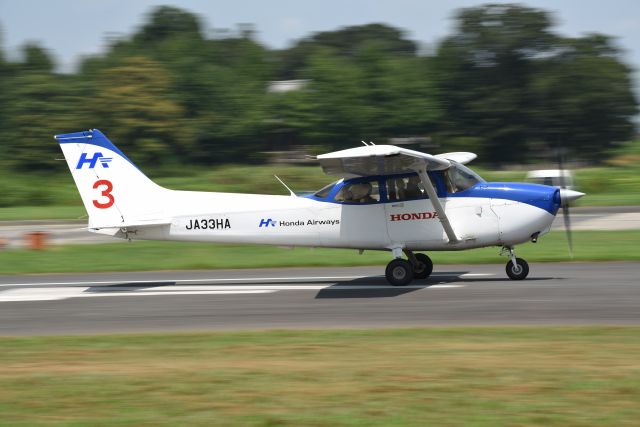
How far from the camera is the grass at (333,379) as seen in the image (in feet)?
23.2

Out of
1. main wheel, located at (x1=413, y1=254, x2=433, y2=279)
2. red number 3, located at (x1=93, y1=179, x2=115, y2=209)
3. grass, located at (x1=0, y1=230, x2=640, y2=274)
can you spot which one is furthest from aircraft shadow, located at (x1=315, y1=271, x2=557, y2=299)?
red number 3, located at (x1=93, y1=179, x2=115, y2=209)

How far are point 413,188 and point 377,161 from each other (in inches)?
45.9

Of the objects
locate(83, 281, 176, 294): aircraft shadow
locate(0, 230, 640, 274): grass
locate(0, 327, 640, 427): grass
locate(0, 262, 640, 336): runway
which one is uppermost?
locate(0, 230, 640, 274): grass

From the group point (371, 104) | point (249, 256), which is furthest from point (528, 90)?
point (249, 256)

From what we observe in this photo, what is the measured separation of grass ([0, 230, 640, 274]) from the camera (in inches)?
776

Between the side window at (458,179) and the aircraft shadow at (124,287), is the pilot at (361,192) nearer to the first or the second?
the side window at (458,179)

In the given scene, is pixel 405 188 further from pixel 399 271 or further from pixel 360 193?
pixel 399 271

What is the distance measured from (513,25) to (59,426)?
81300mm

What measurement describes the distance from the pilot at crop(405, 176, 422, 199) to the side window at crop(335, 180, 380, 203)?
523 mm


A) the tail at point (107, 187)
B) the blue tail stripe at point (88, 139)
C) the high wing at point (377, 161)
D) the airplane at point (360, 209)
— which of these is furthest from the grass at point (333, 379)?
the blue tail stripe at point (88, 139)

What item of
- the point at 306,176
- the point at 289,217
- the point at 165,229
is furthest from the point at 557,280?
the point at 306,176

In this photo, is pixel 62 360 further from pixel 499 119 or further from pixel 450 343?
pixel 499 119

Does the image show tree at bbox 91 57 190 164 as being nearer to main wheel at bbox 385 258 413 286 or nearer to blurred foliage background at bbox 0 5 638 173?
blurred foliage background at bbox 0 5 638 173

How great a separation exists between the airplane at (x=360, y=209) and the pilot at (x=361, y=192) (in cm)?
2
